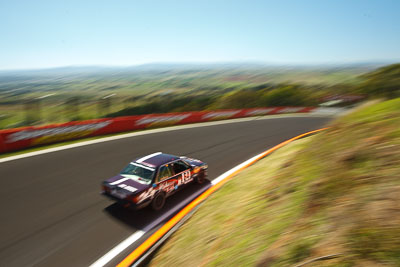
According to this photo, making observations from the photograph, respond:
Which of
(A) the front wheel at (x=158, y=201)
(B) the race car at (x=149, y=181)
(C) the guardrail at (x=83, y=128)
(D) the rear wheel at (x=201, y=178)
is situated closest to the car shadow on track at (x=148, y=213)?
(A) the front wheel at (x=158, y=201)

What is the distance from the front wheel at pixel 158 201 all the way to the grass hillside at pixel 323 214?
4.65 feet

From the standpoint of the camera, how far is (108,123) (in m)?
15.7

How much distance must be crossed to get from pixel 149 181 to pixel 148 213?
86cm

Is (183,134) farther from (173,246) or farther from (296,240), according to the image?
(296,240)

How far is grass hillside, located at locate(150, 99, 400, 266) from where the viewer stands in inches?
95.0

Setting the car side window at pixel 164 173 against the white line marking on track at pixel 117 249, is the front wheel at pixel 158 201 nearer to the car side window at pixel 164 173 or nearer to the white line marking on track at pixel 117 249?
the car side window at pixel 164 173

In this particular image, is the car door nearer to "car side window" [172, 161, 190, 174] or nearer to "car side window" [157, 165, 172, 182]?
"car side window" [157, 165, 172, 182]

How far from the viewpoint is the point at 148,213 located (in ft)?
22.0

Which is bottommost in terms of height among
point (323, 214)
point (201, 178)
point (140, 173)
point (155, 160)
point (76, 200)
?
point (76, 200)

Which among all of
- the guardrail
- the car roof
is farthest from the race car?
the guardrail

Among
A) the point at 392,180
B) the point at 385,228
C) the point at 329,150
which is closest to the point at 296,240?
the point at 385,228

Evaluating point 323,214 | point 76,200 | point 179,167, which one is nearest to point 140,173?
point 179,167

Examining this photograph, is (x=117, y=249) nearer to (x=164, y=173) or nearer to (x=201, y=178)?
(x=164, y=173)

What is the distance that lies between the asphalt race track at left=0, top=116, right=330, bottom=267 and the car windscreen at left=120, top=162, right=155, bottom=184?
2.91ft
